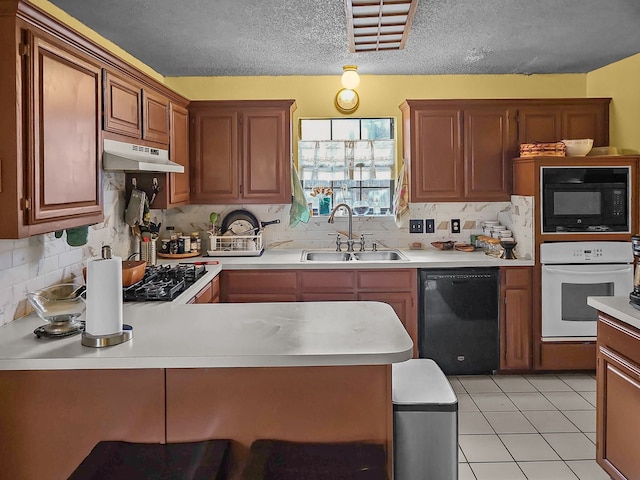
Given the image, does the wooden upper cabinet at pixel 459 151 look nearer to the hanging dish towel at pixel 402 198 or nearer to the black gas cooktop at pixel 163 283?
the hanging dish towel at pixel 402 198

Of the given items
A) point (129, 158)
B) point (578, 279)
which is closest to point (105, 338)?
point (129, 158)

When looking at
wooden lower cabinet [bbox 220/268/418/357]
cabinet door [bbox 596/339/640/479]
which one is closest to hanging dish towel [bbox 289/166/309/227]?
wooden lower cabinet [bbox 220/268/418/357]

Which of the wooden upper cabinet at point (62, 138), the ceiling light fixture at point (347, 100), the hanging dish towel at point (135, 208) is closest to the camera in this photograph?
the wooden upper cabinet at point (62, 138)

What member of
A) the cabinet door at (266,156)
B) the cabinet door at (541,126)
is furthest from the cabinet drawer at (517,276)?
the cabinet door at (266,156)

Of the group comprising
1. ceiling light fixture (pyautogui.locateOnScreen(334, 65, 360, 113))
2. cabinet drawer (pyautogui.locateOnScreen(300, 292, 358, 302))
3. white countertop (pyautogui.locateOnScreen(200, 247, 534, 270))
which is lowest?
cabinet drawer (pyautogui.locateOnScreen(300, 292, 358, 302))

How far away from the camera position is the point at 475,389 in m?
4.18

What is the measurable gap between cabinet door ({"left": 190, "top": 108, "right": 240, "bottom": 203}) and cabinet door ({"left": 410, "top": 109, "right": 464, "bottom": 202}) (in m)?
1.49

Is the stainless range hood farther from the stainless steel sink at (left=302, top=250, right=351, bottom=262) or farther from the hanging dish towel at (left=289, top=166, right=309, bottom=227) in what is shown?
the stainless steel sink at (left=302, top=250, right=351, bottom=262)

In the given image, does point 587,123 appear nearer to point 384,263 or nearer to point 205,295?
point 384,263

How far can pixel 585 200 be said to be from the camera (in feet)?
14.4

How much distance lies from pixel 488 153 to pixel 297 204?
5.43 ft

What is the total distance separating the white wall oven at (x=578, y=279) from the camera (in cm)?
433

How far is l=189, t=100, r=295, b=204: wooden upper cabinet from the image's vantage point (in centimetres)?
473

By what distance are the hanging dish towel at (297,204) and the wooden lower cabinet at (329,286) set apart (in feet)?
2.15
